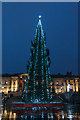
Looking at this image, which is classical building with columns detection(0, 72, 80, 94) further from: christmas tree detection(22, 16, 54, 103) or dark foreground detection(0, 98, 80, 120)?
dark foreground detection(0, 98, 80, 120)

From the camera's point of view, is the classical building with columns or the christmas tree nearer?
the christmas tree

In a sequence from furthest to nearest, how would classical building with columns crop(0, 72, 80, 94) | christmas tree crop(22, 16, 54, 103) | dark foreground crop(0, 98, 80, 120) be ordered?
classical building with columns crop(0, 72, 80, 94), christmas tree crop(22, 16, 54, 103), dark foreground crop(0, 98, 80, 120)

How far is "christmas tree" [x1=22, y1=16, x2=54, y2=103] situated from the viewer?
584 inches

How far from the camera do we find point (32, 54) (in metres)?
15.9

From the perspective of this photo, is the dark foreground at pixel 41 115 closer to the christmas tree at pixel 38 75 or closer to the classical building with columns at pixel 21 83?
the christmas tree at pixel 38 75

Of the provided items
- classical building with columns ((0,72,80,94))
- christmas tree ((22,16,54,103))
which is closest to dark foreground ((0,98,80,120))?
christmas tree ((22,16,54,103))

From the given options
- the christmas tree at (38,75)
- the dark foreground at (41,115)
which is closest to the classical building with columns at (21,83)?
the christmas tree at (38,75)

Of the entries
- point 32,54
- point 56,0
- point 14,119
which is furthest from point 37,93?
point 56,0

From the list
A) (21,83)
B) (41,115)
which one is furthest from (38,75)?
(21,83)

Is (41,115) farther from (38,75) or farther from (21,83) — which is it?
(21,83)

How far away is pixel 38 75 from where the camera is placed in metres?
15.5

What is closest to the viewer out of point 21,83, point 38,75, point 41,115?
point 41,115

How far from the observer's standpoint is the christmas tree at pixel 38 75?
14844mm

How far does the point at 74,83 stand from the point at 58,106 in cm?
4131
